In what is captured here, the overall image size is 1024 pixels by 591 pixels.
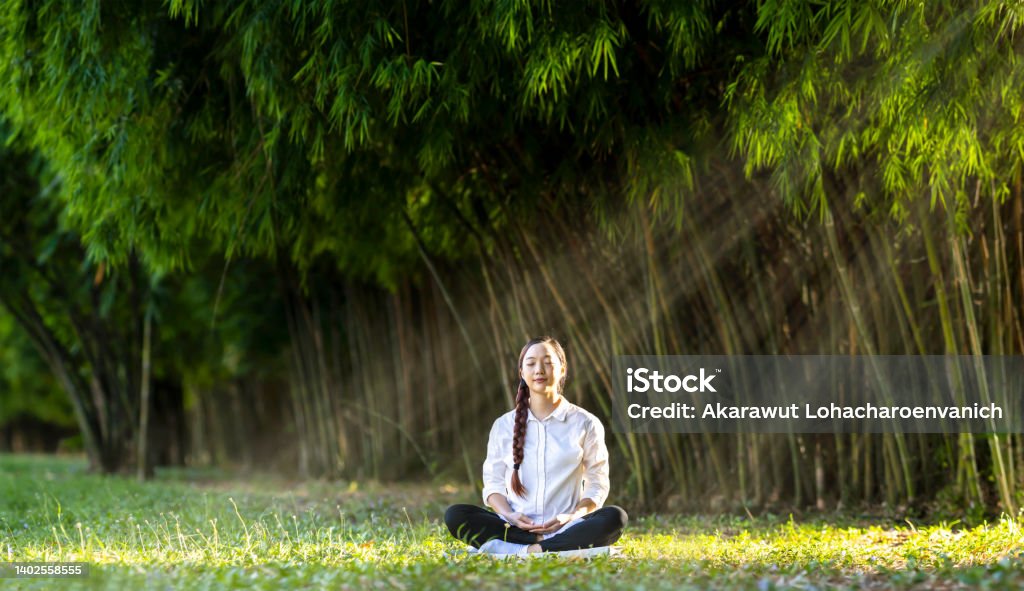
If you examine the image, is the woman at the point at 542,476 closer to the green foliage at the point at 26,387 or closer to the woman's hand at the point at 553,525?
the woman's hand at the point at 553,525

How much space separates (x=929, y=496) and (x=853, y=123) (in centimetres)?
222

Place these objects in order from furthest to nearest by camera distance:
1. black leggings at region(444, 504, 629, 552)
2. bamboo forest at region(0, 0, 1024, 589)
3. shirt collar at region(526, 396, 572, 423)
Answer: bamboo forest at region(0, 0, 1024, 589) → shirt collar at region(526, 396, 572, 423) → black leggings at region(444, 504, 629, 552)

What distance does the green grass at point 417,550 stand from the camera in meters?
3.05

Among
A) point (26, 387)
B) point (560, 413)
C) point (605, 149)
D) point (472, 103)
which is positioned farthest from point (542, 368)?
point (26, 387)

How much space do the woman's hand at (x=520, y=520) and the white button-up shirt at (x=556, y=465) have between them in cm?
6

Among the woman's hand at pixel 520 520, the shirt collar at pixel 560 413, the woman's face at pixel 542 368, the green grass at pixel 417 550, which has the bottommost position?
the green grass at pixel 417 550

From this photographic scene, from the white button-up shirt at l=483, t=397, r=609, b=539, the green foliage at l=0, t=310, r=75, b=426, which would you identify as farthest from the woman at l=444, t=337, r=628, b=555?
the green foliage at l=0, t=310, r=75, b=426

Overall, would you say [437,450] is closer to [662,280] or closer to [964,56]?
[662,280]

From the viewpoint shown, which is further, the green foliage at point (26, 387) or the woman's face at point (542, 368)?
the green foliage at point (26, 387)

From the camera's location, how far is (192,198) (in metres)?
5.67

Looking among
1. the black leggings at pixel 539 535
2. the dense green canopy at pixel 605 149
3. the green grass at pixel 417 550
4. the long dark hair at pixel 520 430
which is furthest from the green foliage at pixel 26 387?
the long dark hair at pixel 520 430

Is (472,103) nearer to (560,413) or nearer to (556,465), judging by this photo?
(560,413)

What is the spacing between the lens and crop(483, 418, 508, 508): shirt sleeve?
3797 mm

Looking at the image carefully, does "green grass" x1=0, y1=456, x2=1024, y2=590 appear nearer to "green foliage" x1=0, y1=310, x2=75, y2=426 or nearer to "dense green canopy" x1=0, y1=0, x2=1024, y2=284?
"dense green canopy" x1=0, y1=0, x2=1024, y2=284
